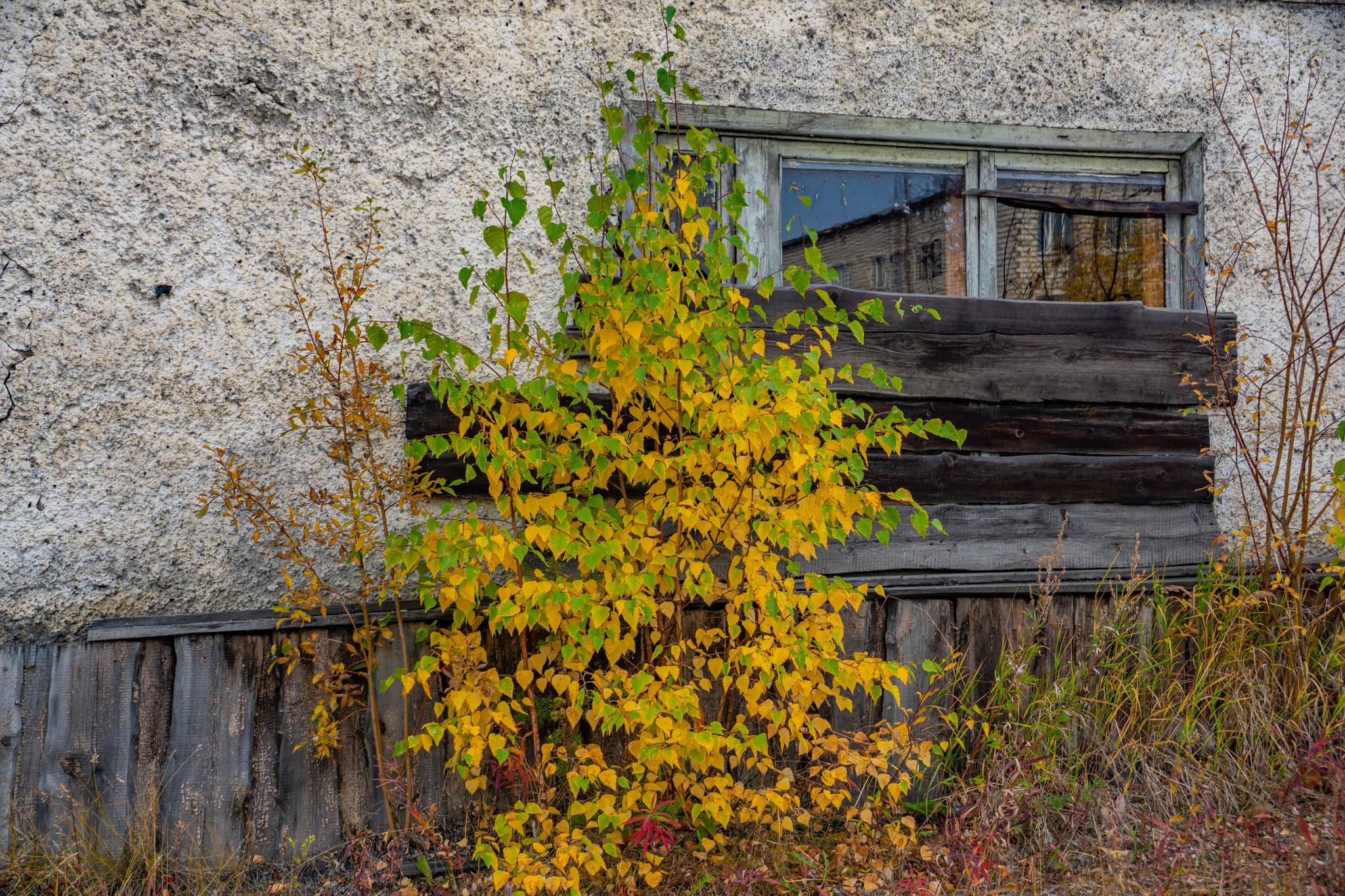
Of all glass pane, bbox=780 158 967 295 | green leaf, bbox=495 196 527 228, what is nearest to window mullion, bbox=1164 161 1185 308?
glass pane, bbox=780 158 967 295

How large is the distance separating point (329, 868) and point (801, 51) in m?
3.22

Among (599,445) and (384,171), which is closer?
(599,445)

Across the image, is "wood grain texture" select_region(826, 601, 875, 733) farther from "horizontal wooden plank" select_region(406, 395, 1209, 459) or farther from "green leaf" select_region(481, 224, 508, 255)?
"green leaf" select_region(481, 224, 508, 255)

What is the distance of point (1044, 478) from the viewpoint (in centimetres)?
292

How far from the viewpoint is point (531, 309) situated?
272cm

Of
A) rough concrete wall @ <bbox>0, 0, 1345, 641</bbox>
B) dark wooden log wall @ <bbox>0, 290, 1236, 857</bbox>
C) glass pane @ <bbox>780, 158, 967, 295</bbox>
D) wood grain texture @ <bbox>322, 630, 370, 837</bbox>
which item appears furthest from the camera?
glass pane @ <bbox>780, 158, 967, 295</bbox>

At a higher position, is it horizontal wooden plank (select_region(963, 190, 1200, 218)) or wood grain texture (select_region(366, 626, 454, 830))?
horizontal wooden plank (select_region(963, 190, 1200, 218))

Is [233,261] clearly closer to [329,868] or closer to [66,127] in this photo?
[66,127]

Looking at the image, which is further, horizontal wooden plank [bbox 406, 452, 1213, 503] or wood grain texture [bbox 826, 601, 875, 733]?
horizontal wooden plank [bbox 406, 452, 1213, 503]

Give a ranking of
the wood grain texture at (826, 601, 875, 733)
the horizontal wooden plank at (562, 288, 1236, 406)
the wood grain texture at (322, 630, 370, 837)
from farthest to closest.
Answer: the horizontal wooden plank at (562, 288, 1236, 406) → the wood grain texture at (826, 601, 875, 733) → the wood grain texture at (322, 630, 370, 837)

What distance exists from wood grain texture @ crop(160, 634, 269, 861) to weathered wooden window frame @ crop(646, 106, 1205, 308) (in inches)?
91.4

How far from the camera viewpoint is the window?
9.86 ft

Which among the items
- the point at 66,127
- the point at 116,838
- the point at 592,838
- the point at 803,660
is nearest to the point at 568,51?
the point at 66,127

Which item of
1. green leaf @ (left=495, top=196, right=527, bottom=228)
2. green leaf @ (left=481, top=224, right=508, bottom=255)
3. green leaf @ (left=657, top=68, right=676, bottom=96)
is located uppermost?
green leaf @ (left=657, top=68, right=676, bottom=96)
